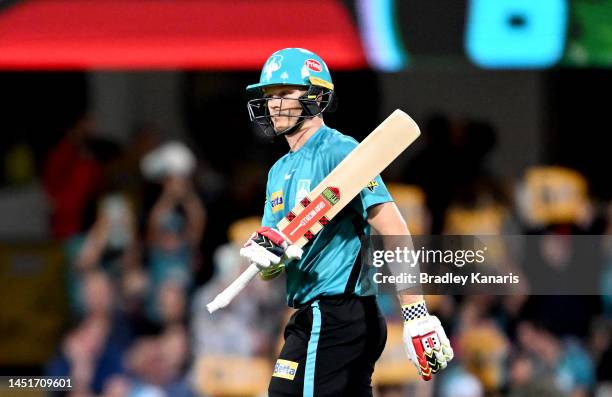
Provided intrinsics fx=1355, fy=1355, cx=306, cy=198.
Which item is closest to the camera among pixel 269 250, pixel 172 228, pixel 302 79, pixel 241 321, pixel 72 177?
pixel 269 250

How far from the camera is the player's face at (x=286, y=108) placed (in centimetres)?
478

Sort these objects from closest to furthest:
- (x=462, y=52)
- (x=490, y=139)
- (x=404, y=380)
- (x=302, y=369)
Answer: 1. (x=302, y=369)
2. (x=404, y=380)
3. (x=462, y=52)
4. (x=490, y=139)

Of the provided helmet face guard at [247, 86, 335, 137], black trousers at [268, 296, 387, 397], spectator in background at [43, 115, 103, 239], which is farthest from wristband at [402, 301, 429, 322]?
spectator in background at [43, 115, 103, 239]

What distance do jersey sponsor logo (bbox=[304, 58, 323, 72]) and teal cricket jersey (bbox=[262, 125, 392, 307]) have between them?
0.73 feet

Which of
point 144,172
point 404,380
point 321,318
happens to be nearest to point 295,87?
point 321,318

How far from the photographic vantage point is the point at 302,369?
4.58 meters

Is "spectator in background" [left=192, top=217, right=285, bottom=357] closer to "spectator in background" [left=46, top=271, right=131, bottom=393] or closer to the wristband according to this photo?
"spectator in background" [left=46, top=271, right=131, bottom=393]

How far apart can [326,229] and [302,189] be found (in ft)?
0.53

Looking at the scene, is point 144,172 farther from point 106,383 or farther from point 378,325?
point 378,325

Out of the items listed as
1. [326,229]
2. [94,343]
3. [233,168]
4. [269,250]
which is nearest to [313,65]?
[326,229]

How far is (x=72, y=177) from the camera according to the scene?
29.6ft

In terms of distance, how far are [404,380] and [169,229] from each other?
1.83m

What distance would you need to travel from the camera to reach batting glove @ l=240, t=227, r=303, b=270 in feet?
14.8

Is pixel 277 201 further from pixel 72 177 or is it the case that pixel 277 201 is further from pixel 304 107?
pixel 72 177
